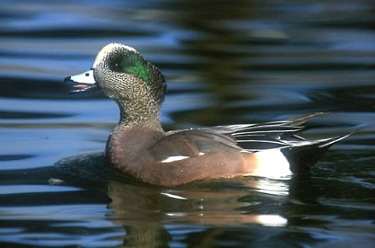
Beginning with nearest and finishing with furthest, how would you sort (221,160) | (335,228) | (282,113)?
(335,228) < (221,160) < (282,113)

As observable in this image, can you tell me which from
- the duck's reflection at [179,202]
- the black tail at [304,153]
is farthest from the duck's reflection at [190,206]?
the black tail at [304,153]

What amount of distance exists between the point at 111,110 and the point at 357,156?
1934 millimetres

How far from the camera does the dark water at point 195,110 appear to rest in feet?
20.9

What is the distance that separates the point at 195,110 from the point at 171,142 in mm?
1645

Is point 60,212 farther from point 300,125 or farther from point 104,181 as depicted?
point 300,125

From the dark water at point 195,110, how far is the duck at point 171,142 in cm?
9

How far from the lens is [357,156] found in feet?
25.5

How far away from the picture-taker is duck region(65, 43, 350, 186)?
7.31 meters

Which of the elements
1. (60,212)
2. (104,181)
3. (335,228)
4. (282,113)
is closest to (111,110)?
(282,113)

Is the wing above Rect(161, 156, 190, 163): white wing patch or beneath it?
above

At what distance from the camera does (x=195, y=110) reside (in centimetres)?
902

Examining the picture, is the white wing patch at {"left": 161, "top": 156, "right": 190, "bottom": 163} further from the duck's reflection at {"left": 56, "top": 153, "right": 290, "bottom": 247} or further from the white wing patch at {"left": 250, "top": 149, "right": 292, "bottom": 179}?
the white wing patch at {"left": 250, "top": 149, "right": 292, "bottom": 179}

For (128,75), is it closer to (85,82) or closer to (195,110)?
(85,82)

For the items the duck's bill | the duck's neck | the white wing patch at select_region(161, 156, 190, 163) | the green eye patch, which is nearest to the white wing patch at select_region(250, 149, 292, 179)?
the white wing patch at select_region(161, 156, 190, 163)
